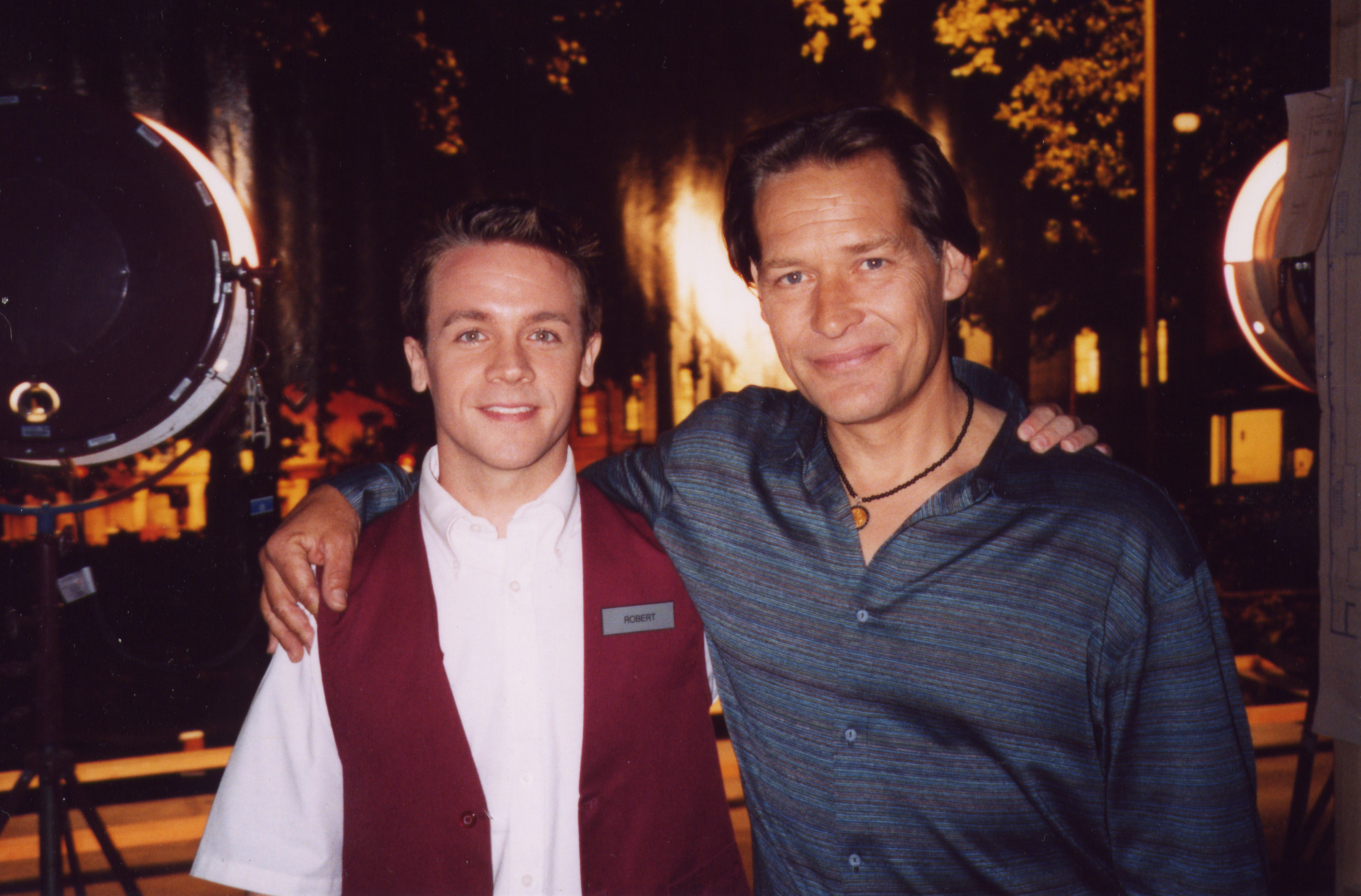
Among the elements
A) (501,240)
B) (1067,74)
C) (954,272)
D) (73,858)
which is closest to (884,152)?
(954,272)

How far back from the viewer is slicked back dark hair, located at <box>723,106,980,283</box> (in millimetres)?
1554

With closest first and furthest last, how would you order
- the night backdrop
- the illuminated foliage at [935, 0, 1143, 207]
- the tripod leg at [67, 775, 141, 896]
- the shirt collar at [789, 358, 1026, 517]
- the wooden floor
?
the shirt collar at [789, 358, 1026, 517]
the tripod leg at [67, 775, 141, 896]
the wooden floor
the night backdrop
the illuminated foliage at [935, 0, 1143, 207]

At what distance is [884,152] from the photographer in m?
1.56

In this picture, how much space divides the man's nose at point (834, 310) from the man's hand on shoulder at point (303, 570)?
3.29ft

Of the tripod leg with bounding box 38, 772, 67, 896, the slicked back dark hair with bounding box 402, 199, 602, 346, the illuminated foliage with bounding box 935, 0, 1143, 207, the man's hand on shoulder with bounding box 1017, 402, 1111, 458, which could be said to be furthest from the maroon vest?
the illuminated foliage with bounding box 935, 0, 1143, 207

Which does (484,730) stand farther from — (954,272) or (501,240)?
(954,272)

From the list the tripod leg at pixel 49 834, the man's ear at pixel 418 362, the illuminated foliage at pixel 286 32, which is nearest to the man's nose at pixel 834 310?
the man's ear at pixel 418 362

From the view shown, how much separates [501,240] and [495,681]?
2.86ft

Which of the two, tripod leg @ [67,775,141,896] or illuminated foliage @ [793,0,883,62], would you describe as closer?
tripod leg @ [67,775,141,896]

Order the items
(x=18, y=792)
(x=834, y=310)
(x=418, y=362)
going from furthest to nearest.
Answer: (x=18, y=792), (x=418, y=362), (x=834, y=310)

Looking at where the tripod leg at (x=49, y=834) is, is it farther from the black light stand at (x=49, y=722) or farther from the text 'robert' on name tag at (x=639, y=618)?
the text 'robert' on name tag at (x=639, y=618)

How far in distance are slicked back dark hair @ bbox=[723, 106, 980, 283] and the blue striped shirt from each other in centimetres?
40

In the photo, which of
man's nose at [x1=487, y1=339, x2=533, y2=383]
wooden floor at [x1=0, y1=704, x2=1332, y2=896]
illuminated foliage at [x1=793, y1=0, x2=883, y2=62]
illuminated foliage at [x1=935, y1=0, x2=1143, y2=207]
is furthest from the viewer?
illuminated foliage at [x1=935, y1=0, x2=1143, y2=207]

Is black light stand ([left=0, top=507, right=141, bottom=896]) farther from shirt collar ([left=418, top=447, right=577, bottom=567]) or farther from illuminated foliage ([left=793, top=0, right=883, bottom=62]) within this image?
illuminated foliage ([left=793, top=0, right=883, bottom=62])
